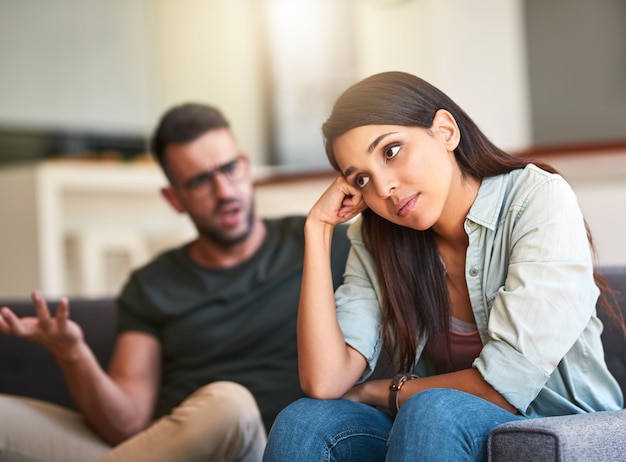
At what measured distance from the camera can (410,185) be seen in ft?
4.64

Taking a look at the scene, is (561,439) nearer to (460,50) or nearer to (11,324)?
(11,324)

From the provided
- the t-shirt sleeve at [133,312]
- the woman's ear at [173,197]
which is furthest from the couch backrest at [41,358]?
the woman's ear at [173,197]

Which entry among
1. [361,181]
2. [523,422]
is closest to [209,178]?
[361,181]

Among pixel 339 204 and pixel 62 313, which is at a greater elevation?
pixel 339 204

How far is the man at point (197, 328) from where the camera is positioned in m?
1.90

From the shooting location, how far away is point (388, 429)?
4.96ft

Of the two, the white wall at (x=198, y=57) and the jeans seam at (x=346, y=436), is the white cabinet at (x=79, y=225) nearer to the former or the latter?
the white wall at (x=198, y=57)

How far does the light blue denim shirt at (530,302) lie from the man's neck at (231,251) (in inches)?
26.2

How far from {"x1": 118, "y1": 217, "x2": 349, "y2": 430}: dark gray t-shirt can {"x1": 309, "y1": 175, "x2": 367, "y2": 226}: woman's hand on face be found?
0.38 meters

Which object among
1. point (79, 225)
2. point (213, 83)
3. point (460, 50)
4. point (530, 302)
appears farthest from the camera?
point (213, 83)

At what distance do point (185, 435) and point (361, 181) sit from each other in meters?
0.67

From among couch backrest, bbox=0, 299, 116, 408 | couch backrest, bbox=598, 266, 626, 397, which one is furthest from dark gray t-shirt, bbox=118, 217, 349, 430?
couch backrest, bbox=598, 266, 626, 397

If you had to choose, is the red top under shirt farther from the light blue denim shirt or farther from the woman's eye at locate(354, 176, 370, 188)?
the woman's eye at locate(354, 176, 370, 188)

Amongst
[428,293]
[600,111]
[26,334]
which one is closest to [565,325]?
[428,293]
